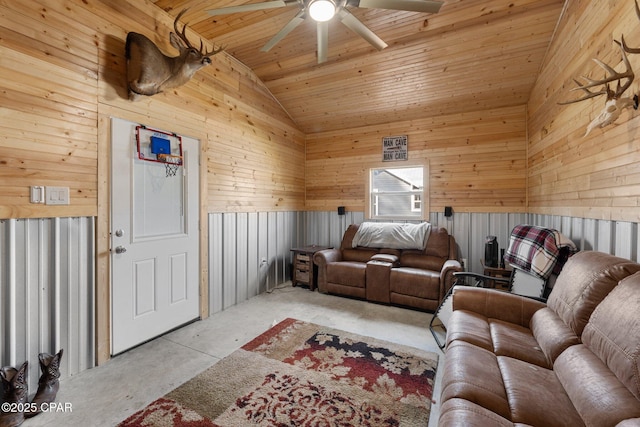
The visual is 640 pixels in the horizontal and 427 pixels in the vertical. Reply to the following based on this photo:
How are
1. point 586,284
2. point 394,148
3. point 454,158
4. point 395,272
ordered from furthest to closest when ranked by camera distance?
point 394,148
point 454,158
point 395,272
point 586,284

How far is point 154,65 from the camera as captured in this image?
96.5 inches

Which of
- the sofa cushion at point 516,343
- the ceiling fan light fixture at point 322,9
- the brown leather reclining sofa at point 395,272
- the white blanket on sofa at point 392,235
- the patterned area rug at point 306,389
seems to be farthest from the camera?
the white blanket on sofa at point 392,235

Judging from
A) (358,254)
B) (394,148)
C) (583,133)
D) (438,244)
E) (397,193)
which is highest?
A: (394,148)

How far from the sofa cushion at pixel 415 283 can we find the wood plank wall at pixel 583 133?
4.71ft

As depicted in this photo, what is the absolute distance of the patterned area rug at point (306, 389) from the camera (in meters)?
1.70

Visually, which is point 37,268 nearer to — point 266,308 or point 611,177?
point 266,308

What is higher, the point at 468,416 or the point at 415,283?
the point at 468,416

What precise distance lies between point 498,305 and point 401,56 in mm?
2890

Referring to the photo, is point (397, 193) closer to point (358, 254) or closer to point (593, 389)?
point (358, 254)

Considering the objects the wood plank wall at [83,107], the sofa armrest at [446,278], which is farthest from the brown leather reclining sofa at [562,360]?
the wood plank wall at [83,107]

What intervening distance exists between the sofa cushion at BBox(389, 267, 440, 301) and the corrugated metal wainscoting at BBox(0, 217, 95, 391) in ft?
10.1

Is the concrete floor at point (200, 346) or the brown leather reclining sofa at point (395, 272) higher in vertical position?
the brown leather reclining sofa at point (395, 272)

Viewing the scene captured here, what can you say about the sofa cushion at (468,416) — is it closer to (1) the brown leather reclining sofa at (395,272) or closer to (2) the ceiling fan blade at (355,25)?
(1) the brown leather reclining sofa at (395,272)

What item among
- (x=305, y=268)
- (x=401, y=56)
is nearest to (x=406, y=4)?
(x=401, y=56)
